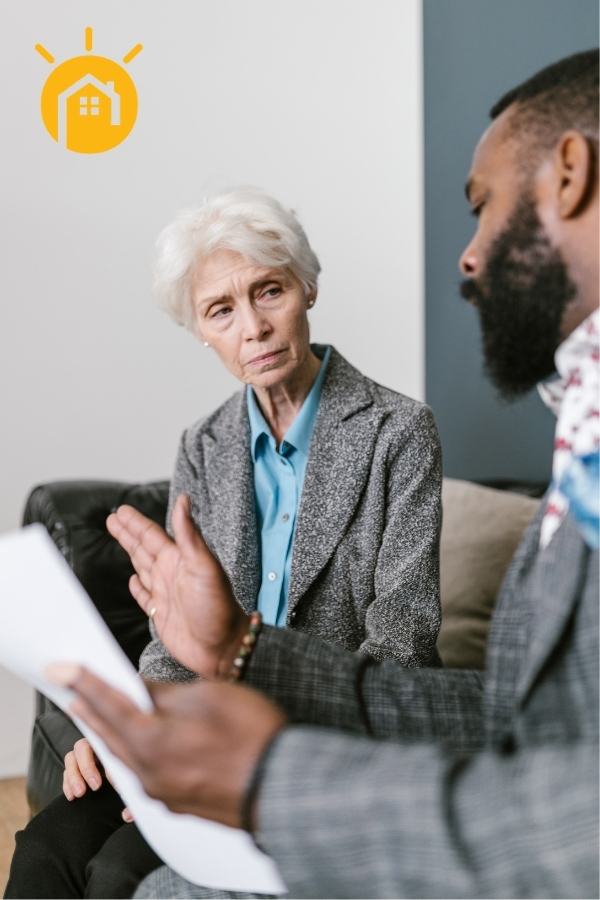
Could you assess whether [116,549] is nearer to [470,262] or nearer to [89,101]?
[89,101]

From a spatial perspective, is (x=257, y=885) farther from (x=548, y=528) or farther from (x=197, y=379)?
(x=197, y=379)

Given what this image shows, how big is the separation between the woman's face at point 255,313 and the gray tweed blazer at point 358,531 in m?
0.10

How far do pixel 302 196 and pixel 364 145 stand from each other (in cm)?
25

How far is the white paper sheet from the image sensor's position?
0.90m

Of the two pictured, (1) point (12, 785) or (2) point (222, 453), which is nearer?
(2) point (222, 453)

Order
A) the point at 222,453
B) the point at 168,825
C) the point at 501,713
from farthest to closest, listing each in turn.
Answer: the point at 222,453 → the point at 168,825 → the point at 501,713

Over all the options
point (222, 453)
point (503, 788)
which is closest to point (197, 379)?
point (222, 453)

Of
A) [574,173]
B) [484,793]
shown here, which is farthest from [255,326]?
[484,793]

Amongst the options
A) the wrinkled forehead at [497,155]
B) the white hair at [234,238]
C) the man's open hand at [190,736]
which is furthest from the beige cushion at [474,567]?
the man's open hand at [190,736]

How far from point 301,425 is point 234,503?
177 mm

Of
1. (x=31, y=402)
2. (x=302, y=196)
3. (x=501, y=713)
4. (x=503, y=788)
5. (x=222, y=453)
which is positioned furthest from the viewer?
(x=302, y=196)

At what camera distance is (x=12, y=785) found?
285 centimetres

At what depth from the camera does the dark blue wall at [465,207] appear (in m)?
2.69

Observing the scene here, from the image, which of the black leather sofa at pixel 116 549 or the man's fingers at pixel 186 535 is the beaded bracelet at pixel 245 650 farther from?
the black leather sofa at pixel 116 549
